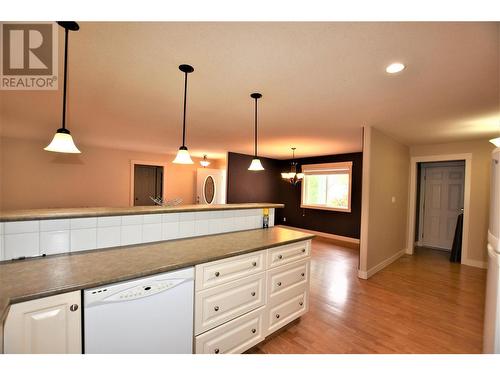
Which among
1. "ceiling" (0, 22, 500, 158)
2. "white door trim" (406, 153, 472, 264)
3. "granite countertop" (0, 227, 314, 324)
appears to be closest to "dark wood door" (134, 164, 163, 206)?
"ceiling" (0, 22, 500, 158)

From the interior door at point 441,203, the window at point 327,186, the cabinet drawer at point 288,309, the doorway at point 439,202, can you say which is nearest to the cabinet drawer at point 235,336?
the cabinet drawer at point 288,309

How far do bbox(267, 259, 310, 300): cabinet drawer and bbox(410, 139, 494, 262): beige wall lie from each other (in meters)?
4.06

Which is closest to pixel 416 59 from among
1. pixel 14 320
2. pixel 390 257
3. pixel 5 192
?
pixel 14 320

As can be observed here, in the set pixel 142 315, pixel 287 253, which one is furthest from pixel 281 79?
pixel 142 315

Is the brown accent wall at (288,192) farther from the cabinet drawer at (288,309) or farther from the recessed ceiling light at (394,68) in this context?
the recessed ceiling light at (394,68)

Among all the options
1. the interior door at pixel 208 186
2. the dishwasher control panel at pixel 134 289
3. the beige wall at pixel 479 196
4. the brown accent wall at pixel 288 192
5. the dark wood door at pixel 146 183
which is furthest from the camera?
the interior door at pixel 208 186

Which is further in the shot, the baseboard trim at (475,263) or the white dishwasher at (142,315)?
the baseboard trim at (475,263)

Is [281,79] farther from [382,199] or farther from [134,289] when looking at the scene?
[382,199]

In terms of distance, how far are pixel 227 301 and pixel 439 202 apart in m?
5.87

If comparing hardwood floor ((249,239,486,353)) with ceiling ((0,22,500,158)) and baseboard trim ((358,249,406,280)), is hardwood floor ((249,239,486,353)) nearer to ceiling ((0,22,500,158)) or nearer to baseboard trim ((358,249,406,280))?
baseboard trim ((358,249,406,280))

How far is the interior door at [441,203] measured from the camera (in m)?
4.94

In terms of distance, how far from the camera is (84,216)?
1.54 meters

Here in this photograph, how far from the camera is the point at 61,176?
5.27 meters

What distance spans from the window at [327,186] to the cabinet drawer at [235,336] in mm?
4859
